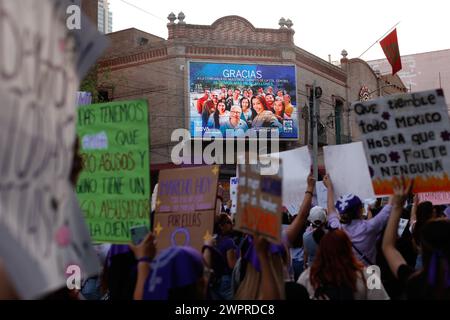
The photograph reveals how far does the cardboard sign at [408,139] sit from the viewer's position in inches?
161

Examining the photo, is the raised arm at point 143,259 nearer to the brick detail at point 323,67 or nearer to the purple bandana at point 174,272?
the purple bandana at point 174,272

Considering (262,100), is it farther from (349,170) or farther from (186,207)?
(186,207)

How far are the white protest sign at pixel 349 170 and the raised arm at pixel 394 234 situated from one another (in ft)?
5.02

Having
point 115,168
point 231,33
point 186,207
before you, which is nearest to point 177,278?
point 115,168

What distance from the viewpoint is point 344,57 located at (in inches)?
1359

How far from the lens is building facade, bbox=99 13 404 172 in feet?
91.3

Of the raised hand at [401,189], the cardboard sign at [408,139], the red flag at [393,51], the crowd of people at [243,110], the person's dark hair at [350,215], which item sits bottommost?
the person's dark hair at [350,215]

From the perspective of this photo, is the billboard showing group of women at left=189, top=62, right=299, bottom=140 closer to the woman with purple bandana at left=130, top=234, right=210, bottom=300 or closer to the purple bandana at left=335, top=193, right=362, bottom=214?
the purple bandana at left=335, top=193, right=362, bottom=214

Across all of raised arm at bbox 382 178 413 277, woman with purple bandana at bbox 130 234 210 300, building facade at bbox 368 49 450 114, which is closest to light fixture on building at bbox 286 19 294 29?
building facade at bbox 368 49 450 114

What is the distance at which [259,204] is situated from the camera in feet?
11.0

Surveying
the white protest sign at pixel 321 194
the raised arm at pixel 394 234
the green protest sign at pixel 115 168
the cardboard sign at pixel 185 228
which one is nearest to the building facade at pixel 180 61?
the white protest sign at pixel 321 194

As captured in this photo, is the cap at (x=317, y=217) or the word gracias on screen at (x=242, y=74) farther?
the word gracias on screen at (x=242, y=74)

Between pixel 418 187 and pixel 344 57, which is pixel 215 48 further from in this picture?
pixel 418 187

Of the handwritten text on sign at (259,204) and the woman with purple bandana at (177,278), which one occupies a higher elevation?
the handwritten text on sign at (259,204)
